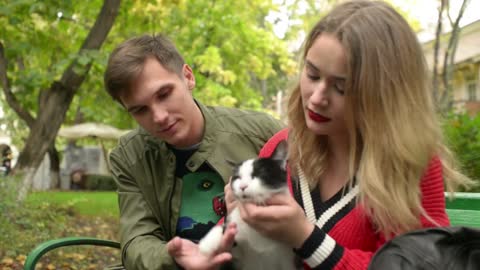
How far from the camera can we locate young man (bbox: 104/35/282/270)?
228cm

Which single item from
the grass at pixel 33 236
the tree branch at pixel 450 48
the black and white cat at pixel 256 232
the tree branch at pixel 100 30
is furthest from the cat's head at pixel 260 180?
the tree branch at pixel 100 30

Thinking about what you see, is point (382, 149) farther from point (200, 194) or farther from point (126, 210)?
point (126, 210)

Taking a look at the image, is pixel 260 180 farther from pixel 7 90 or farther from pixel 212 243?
pixel 7 90

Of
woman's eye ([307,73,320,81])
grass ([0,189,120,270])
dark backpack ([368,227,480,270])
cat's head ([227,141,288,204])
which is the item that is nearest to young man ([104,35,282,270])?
cat's head ([227,141,288,204])

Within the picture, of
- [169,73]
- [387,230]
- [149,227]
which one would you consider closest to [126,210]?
[149,227]

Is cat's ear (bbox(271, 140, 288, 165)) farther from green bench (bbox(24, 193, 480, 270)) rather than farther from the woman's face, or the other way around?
green bench (bbox(24, 193, 480, 270))

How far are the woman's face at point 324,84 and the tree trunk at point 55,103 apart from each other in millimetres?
5839

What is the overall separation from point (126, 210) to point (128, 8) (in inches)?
246

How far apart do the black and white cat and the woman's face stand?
0.16 meters

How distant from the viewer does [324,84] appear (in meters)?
1.73

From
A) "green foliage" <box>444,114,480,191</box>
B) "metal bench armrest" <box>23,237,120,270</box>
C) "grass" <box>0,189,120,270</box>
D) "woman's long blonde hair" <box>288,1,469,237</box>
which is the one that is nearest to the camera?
"woman's long blonde hair" <box>288,1,469,237</box>

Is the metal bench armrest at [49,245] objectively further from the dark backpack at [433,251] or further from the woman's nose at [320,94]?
the dark backpack at [433,251]

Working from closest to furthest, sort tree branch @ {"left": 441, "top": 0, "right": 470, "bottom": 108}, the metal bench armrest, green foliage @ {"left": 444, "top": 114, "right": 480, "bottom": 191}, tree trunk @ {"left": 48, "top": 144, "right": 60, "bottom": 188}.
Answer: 1. the metal bench armrest
2. green foliage @ {"left": 444, "top": 114, "right": 480, "bottom": 191}
3. tree branch @ {"left": 441, "top": 0, "right": 470, "bottom": 108}
4. tree trunk @ {"left": 48, "top": 144, "right": 60, "bottom": 188}

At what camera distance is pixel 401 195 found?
173 cm
